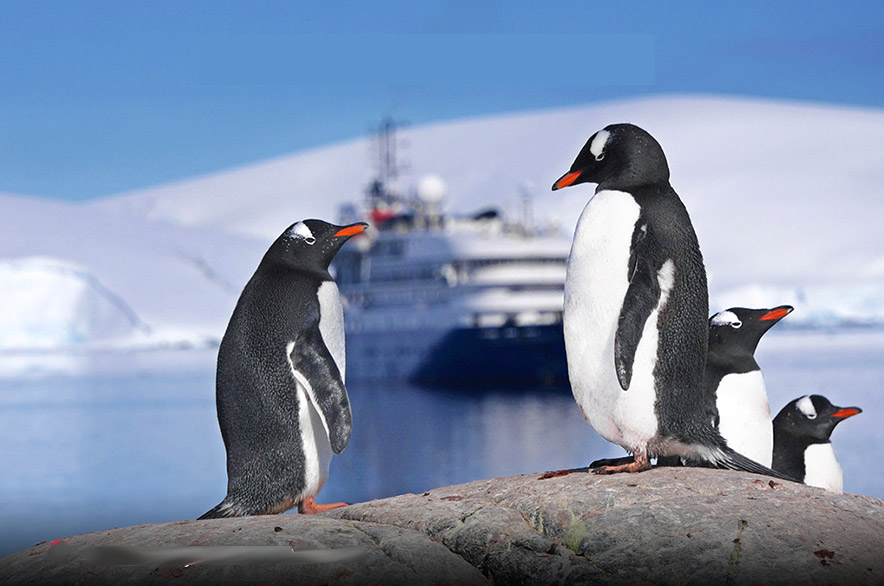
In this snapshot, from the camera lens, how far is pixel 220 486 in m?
16.0

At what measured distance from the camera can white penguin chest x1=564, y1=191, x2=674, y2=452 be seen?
3.29m

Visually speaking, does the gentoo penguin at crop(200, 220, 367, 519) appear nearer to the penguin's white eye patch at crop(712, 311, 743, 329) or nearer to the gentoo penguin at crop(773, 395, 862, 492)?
the penguin's white eye patch at crop(712, 311, 743, 329)

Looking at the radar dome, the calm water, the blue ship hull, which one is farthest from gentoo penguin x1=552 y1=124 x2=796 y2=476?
the radar dome

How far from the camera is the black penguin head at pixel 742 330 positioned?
3996 millimetres

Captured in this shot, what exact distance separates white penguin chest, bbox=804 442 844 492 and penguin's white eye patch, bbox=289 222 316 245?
8.46ft

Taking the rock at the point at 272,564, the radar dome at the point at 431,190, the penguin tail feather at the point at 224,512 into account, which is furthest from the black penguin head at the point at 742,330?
the radar dome at the point at 431,190

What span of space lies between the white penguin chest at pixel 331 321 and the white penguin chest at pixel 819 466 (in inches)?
91.7

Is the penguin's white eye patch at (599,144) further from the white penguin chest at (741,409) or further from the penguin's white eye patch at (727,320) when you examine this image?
the white penguin chest at (741,409)

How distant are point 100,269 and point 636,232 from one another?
191 ft

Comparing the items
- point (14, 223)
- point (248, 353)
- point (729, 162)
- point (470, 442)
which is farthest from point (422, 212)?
point (729, 162)

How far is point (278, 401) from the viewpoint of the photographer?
352 cm

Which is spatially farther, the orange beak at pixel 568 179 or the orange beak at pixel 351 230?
the orange beak at pixel 351 230

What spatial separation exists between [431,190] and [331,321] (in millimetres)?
32396

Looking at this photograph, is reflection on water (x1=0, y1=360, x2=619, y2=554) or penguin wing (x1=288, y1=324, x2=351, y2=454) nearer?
penguin wing (x1=288, y1=324, x2=351, y2=454)
